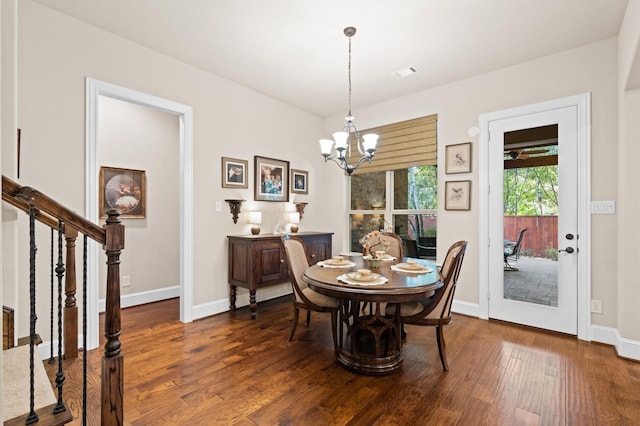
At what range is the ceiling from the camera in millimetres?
2574

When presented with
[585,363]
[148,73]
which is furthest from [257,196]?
[585,363]

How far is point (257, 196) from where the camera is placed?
14.0 feet

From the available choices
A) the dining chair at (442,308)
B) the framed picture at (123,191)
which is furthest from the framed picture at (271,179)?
the dining chair at (442,308)

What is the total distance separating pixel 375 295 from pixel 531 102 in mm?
2837

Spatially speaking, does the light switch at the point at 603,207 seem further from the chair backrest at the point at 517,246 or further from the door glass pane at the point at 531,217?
the chair backrest at the point at 517,246

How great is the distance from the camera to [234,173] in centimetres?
402

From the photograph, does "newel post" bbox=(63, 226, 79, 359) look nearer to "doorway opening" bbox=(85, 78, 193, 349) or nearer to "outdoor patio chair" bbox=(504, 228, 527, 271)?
"doorway opening" bbox=(85, 78, 193, 349)

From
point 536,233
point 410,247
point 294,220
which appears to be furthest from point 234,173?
point 536,233

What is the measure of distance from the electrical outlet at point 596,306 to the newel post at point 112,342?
387cm

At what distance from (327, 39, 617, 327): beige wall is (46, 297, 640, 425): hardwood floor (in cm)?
77

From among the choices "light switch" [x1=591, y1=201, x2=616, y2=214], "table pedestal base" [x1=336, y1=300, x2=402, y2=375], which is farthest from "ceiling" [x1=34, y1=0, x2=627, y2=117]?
"table pedestal base" [x1=336, y1=300, x2=402, y2=375]

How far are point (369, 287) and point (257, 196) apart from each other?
2477mm

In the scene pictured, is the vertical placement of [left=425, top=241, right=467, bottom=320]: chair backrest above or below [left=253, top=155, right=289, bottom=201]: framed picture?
below

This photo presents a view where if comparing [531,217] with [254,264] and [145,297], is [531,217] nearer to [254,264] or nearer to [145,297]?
[254,264]
